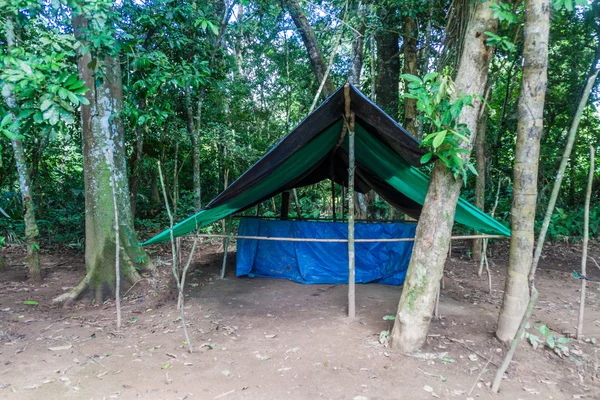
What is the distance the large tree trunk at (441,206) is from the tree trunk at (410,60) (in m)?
2.96

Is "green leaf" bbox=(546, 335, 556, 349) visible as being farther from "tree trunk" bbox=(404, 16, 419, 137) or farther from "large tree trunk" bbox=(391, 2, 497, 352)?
"tree trunk" bbox=(404, 16, 419, 137)

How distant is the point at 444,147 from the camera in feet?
8.33

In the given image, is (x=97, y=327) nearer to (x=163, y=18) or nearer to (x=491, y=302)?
(x=163, y=18)

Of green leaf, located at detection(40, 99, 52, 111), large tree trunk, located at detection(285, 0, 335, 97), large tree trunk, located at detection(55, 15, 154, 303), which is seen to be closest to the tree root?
large tree trunk, located at detection(55, 15, 154, 303)

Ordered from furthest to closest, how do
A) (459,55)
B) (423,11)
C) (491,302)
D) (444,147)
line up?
1. (423,11)
2. (491,302)
3. (459,55)
4. (444,147)

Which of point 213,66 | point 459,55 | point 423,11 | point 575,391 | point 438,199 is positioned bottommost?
point 575,391

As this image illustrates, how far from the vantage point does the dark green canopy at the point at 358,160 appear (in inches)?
122

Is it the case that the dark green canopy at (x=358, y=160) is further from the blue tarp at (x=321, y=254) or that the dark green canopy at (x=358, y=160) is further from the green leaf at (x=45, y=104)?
the green leaf at (x=45, y=104)

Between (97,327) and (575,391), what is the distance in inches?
161

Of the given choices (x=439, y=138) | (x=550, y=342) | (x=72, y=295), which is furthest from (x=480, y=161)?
(x=72, y=295)

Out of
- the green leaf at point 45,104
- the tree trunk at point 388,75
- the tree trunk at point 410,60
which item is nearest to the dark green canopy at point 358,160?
the tree trunk at point 410,60

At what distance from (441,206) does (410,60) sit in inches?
162

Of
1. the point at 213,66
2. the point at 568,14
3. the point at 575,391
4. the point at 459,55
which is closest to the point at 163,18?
the point at 213,66

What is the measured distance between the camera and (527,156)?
264 cm
